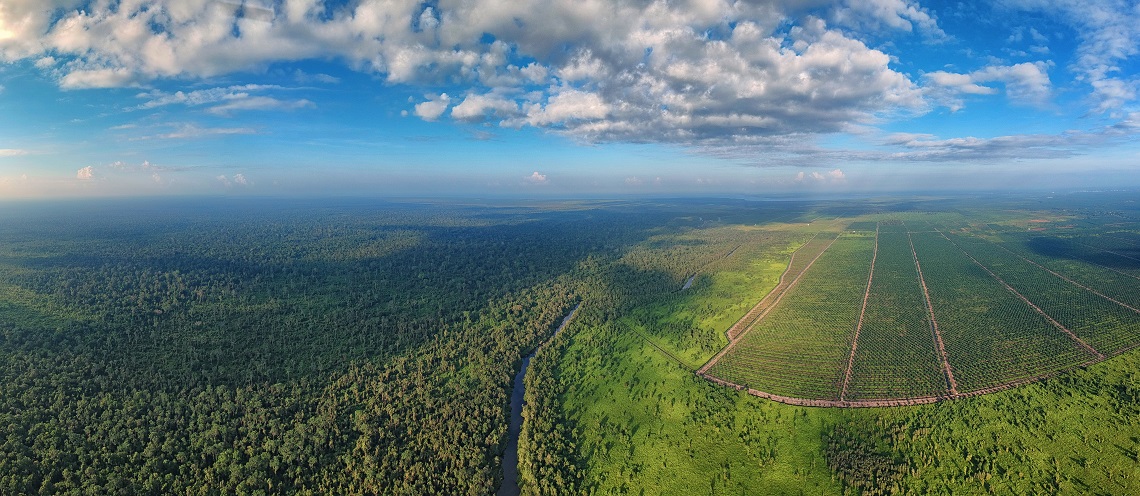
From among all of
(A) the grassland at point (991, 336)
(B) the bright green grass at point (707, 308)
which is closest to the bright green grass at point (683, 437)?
(B) the bright green grass at point (707, 308)

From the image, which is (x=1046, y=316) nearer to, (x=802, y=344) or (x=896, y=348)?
(x=896, y=348)

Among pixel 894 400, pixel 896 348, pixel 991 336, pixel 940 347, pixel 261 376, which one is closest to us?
pixel 894 400

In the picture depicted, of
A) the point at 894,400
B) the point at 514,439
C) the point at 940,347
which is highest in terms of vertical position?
the point at 940,347

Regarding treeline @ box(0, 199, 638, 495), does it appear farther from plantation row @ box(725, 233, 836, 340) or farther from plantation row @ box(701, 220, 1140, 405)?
plantation row @ box(701, 220, 1140, 405)

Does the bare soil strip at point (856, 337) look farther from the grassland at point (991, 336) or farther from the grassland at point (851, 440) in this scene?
the grassland at point (991, 336)

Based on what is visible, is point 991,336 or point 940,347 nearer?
→ point 940,347

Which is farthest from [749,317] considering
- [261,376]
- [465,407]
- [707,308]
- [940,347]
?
[261,376]

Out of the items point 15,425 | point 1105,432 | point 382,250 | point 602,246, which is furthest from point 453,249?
point 1105,432
